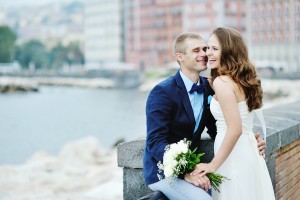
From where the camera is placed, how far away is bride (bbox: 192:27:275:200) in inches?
109

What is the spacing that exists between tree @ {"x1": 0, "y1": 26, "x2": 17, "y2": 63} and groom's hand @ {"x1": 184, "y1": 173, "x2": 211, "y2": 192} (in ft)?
389

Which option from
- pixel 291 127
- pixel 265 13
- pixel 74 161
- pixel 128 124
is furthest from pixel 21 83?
pixel 291 127

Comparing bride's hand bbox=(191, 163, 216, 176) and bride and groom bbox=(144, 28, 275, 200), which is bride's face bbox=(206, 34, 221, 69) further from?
bride's hand bbox=(191, 163, 216, 176)

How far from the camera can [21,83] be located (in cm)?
10369

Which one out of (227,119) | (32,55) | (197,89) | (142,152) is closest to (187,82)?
(197,89)

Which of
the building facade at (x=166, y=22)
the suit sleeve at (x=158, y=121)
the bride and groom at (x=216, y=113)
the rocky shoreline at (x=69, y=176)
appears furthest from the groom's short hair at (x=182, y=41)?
the building facade at (x=166, y=22)

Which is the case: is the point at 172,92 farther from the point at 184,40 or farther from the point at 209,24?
the point at 209,24

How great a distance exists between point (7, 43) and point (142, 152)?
119 meters

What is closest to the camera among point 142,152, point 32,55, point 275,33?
point 142,152

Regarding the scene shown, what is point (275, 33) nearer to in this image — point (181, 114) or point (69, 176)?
point (69, 176)

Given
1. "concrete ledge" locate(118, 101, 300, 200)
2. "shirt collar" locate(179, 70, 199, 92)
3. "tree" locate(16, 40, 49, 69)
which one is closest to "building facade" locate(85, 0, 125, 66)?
"tree" locate(16, 40, 49, 69)

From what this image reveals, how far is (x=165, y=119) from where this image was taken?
109 inches

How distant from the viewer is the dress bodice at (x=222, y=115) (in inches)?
112

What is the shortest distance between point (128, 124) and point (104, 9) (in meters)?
65.7
